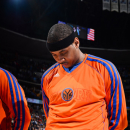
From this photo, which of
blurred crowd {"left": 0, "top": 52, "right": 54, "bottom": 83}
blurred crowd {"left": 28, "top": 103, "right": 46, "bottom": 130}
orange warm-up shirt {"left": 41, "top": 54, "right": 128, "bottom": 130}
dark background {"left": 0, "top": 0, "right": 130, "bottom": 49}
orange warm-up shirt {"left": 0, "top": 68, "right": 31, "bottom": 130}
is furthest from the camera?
blurred crowd {"left": 0, "top": 52, "right": 54, "bottom": 83}

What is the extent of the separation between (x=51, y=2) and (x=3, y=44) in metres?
5.19

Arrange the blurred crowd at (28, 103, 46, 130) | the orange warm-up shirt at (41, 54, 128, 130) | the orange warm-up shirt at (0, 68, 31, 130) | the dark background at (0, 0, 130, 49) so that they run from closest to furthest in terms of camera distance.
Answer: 1. the orange warm-up shirt at (41, 54, 128, 130)
2. the orange warm-up shirt at (0, 68, 31, 130)
3. the blurred crowd at (28, 103, 46, 130)
4. the dark background at (0, 0, 130, 49)

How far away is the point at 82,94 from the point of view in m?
1.27

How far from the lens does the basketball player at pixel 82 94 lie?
4.03ft

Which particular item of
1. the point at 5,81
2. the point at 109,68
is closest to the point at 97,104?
the point at 109,68

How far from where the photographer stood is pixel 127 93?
16156 mm

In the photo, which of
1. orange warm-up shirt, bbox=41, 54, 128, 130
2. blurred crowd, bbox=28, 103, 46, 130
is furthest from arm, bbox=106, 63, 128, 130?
blurred crowd, bbox=28, 103, 46, 130

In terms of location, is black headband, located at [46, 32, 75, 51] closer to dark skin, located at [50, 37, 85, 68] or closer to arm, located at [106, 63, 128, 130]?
dark skin, located at [50, 37, 85, 68]

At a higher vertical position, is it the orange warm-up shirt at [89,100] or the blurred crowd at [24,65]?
the orange warm-up shirt at [89,100]

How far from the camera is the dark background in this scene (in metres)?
13.2

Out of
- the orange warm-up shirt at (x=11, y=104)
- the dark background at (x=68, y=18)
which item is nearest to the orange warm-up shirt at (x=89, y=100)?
the orange warm-up shirt at (x=11, y=104)

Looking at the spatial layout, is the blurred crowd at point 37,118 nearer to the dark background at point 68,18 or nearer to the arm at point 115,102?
the dark background at point 68,18

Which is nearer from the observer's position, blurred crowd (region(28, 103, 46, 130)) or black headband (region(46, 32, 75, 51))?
black headband (region(46, 32, 75, 51))

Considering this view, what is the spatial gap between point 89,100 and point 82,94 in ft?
0.22
